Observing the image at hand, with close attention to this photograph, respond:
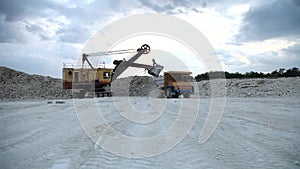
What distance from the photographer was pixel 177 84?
24609 mm

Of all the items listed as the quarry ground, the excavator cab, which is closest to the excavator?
the excavator cab

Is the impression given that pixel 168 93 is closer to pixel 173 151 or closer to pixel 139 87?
pixel 139 87

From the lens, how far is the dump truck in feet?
80.4

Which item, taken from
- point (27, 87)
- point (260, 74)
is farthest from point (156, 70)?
point (260, 74)

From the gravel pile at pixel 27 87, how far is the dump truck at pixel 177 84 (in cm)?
1280

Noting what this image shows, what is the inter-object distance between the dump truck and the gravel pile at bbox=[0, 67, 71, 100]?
12800mm

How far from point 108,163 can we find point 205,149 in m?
1.98

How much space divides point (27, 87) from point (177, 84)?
21.0 metres

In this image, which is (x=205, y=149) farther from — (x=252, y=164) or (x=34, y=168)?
(x=34, y=168)

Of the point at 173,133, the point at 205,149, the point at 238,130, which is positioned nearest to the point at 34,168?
the point at 205,149

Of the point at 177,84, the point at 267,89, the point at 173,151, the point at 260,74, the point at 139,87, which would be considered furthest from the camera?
the point at 260,74

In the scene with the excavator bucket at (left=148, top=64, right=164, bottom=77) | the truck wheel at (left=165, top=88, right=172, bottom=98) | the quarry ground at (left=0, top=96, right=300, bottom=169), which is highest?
the excavator bucket at (left=148, top=64, right=164, bottom=77)

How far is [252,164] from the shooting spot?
442 centimetres

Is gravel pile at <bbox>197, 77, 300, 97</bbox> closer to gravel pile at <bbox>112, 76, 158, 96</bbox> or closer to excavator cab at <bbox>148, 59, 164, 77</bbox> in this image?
excavator cab at <bbox>148, 59, 164, 77</bbox>
